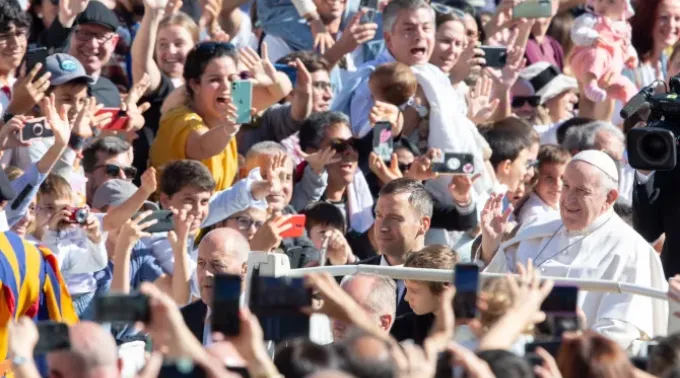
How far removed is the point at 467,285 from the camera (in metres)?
5.45

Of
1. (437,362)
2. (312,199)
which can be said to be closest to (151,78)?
(312,199)

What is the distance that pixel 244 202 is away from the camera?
9.09m

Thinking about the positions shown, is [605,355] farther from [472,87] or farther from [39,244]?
[472,87]

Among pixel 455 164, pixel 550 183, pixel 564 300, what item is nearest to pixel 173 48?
pixel 455 164

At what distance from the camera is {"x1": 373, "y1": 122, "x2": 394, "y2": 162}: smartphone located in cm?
983

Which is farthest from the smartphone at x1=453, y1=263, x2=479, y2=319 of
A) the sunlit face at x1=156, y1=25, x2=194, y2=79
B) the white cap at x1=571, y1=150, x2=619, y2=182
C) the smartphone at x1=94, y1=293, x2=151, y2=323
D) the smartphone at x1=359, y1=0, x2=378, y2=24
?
the smartphone at x1=359, y1=0, x2=378, y2=24

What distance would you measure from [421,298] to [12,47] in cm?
268

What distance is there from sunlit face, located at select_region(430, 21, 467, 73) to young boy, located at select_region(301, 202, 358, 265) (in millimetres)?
1761

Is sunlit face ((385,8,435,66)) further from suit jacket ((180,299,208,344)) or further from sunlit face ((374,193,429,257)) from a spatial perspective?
suit jacket ((180,299,208,344))

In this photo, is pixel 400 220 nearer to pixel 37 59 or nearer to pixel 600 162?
pixel 600 162

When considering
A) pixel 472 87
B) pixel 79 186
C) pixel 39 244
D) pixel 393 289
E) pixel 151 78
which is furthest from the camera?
pixel 472 87

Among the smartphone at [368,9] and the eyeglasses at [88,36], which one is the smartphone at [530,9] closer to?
the smartphone at [368,9]

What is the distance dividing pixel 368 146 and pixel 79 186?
1.87m

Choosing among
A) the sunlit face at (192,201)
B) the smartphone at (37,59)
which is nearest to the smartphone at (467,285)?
the sunlit face at (192,201)
